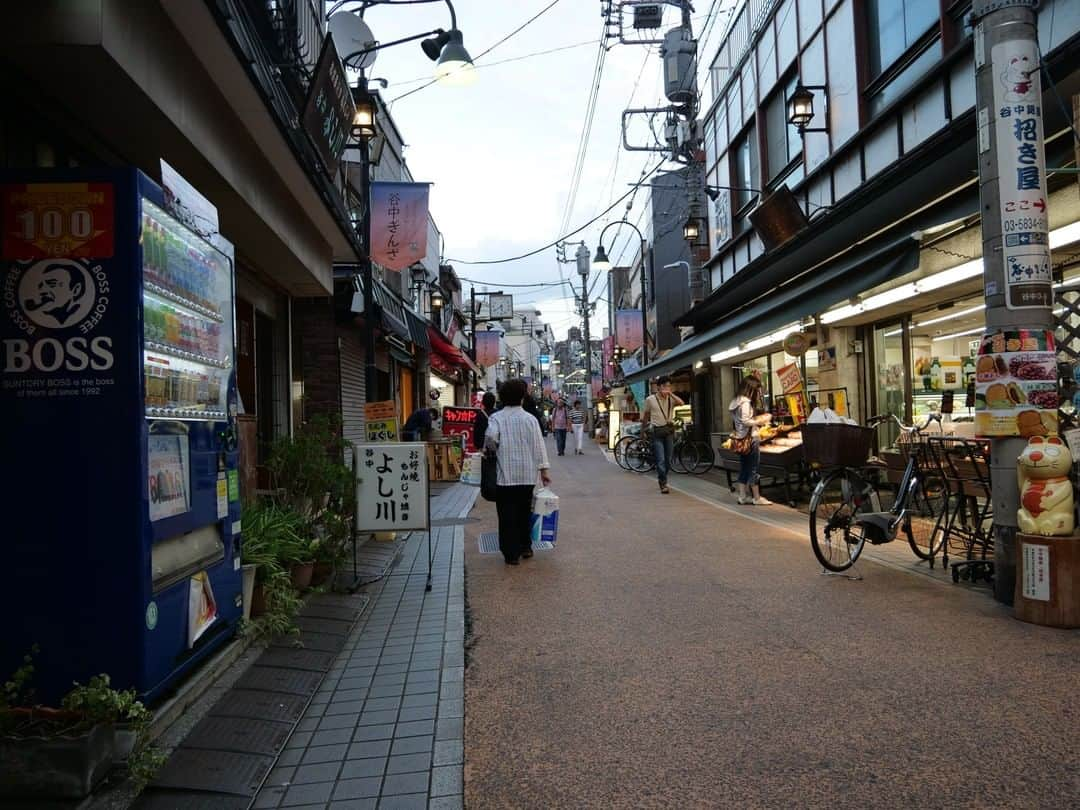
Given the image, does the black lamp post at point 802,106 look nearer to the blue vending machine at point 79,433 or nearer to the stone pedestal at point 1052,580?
the stone pedestal at point 1052,580

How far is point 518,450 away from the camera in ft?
25.8

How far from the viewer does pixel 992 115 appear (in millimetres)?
5543

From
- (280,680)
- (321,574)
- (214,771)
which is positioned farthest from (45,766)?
(321,574)

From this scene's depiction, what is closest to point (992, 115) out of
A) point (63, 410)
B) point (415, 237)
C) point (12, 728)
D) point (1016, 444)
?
point (1016, 444)

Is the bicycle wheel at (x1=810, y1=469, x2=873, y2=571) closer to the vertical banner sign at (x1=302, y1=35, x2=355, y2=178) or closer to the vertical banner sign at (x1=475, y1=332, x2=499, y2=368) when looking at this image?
the vertical banner sign at (x1=302, y1=35, x2=355, y2=178)

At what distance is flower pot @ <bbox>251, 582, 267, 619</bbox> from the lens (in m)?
5.29

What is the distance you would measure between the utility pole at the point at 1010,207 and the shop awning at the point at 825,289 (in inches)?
107

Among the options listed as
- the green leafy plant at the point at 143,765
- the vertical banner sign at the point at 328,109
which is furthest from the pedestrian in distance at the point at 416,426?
the green leafy plant at the point at 143,765

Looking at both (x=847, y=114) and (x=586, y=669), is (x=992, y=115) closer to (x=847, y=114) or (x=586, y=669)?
(x=586, y=669)

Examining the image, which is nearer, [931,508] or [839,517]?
[839,517]

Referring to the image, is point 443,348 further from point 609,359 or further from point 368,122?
point 609,359

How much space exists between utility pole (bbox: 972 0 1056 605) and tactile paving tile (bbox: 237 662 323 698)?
4.72 m

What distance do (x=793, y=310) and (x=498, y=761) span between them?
8.90 m

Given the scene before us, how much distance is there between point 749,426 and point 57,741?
9.82 meters
